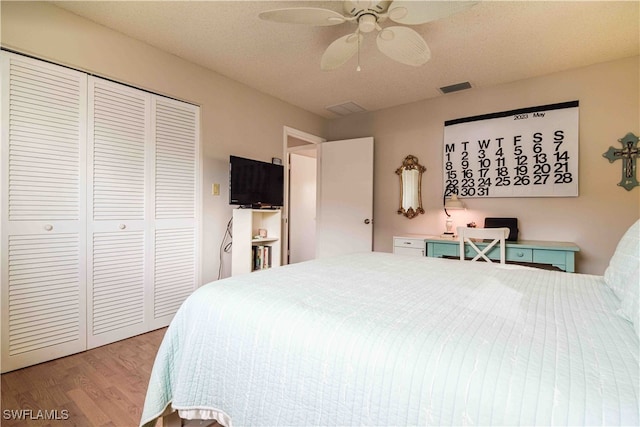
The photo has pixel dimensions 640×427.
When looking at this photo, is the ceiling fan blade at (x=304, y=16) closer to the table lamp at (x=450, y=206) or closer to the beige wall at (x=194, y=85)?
the beige wall at (x=194, y=85)

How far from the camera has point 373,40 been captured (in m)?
2.36

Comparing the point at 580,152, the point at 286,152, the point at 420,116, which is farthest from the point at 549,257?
the point at 286,152

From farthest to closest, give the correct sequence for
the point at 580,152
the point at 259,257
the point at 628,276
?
the point at 259,257, the point at 580,152, the point at 628,276

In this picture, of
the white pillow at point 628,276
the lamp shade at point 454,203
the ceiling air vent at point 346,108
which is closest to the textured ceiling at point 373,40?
the ceiling air vent at point 346,108

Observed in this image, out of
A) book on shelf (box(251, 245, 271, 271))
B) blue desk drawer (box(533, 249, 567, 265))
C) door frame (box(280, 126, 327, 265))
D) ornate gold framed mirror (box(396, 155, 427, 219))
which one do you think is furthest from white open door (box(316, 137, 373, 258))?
blue desk drawer (box(533, 249, 567, 265))

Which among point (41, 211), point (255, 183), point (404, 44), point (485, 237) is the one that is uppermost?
point (404, 44)

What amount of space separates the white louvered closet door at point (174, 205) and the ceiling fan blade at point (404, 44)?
1869 mm

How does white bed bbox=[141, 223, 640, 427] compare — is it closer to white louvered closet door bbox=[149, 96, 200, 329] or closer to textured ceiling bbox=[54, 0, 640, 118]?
white louvered closet door bbox=[149, 96, 200, 329]

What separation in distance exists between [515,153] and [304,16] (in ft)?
8.48

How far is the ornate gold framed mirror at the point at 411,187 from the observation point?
3.68 metres

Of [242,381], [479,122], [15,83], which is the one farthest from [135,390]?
[479,122]

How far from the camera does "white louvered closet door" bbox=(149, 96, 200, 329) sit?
2.57 meters

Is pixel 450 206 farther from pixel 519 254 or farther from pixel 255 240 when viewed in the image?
pixel 255 240

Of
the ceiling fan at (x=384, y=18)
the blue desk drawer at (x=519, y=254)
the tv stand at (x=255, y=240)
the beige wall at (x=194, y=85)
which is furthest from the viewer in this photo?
the tv stand at (x=255, y=240)
